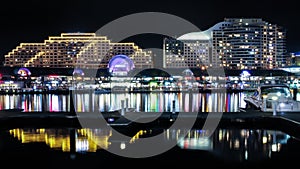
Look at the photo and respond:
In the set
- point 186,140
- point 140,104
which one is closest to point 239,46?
point 140,104

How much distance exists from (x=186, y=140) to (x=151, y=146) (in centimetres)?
182

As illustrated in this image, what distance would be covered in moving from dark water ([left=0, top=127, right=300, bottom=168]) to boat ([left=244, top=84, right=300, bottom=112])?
3541 mm

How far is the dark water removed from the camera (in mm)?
12547

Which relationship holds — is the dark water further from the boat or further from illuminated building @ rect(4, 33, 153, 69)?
illuminated building @ rect(4, 33, 153, 69)

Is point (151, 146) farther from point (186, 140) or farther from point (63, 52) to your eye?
point (63, 52)

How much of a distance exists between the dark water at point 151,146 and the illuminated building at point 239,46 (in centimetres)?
12718

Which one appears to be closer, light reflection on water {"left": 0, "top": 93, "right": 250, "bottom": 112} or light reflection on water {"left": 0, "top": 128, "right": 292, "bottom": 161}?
light reflection on water {"left": 0, "top": 128, "right": 292, "bottom": 161}

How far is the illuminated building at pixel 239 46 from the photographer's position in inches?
6097

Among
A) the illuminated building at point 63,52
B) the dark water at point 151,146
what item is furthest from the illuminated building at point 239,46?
the dark water at point 151,146

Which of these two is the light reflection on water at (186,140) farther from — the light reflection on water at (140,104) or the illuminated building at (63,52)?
the illuminated building at (63,52)

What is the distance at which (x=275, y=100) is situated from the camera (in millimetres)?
21547

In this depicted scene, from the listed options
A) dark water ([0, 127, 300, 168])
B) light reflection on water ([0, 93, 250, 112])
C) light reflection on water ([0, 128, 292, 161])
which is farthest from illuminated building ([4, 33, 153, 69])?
dark water ([0, 127, 300, 168])

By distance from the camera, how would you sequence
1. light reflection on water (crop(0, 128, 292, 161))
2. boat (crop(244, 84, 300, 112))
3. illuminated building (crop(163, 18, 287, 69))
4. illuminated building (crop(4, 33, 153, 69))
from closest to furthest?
light reflection on water (crop(0, 128, 292, 161)), boat (crop(244, 84, 300, 112)), illuminated building (crop(163, 18, 287, 69)), illuminated building (crop(4, 33, 153, 69))

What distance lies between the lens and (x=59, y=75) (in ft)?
417
